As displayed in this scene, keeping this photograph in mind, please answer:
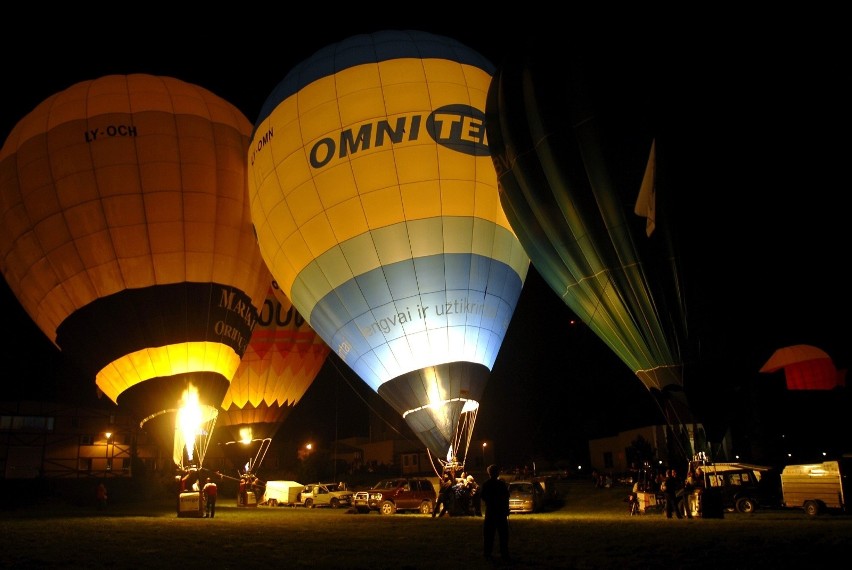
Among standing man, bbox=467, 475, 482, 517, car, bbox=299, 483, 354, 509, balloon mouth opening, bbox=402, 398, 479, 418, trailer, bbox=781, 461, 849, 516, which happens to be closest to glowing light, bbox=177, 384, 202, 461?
balloon mouth opening, bbox=402, 398, 479, 418

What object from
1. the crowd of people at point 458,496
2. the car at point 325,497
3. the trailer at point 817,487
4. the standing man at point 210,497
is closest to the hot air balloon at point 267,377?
the car at point 325,497

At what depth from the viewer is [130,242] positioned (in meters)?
14.7

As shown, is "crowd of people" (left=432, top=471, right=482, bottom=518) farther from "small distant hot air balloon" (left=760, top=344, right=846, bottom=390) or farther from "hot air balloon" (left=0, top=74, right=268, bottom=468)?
"small distant hot air balloon" (left=760, top=344, right=846, bottom=390)

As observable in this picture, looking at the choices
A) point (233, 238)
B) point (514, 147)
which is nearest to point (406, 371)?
point (514, 147)

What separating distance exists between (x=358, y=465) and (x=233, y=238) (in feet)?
100

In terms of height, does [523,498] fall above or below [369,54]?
below

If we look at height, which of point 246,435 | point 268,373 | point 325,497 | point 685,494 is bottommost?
point 325,497

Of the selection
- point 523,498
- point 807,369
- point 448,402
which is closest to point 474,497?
point 448,402

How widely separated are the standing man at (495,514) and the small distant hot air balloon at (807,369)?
25823mm

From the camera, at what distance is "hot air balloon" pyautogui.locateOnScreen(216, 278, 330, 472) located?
69.3 ft

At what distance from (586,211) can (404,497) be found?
9.15 meters

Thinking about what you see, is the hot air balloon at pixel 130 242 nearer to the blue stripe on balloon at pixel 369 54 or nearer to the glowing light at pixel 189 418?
the glowing light at pixel 189 418

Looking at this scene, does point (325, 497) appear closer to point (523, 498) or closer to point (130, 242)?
point (523, 498)

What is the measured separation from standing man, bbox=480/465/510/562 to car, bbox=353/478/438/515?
9885 mm
